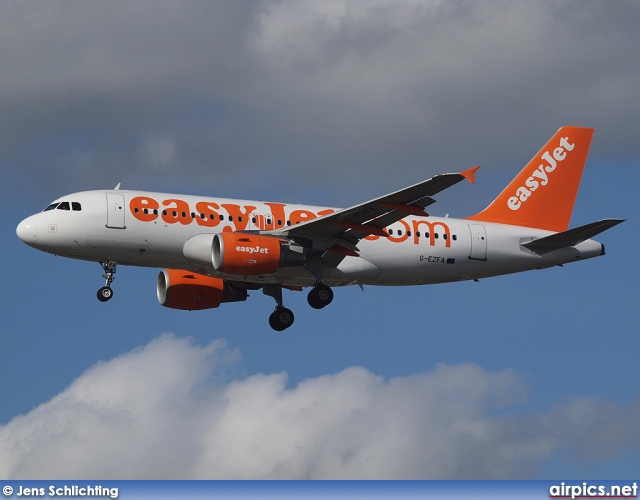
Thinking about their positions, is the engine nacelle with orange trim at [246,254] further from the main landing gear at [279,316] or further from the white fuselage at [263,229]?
the main landing gear at [279,316]

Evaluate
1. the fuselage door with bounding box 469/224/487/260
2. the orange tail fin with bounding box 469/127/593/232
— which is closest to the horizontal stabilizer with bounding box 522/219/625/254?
the fuselage door with bounding box 469/224/487/260

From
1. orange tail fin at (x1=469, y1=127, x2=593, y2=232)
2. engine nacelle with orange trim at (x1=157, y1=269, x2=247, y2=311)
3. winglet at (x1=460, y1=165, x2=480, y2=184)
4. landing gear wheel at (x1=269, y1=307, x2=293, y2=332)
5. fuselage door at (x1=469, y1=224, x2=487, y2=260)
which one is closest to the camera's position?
winglet at (x1=460, y1=165, x2=480, y2=184)

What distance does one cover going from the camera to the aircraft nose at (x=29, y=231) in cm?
5206

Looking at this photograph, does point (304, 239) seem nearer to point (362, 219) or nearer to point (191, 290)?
point (362, 219)

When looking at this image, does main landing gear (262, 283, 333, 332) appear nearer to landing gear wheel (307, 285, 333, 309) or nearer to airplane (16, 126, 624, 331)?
airplane (16, 126, 624, 331)

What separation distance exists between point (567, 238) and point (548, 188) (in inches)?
183

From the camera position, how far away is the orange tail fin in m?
59.4

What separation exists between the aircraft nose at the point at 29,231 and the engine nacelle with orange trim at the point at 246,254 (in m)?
6.78

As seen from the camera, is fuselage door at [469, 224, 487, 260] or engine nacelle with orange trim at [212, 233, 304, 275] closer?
engine nacelle with orange trim at [212, 233, 304, 275]

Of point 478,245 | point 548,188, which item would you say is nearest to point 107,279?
point 478,245

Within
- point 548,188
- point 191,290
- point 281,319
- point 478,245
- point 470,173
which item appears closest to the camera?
point 470,173

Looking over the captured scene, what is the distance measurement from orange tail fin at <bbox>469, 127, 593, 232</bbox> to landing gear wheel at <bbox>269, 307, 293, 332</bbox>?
29.4ft

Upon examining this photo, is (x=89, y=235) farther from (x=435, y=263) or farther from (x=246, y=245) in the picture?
(x=435, y=263)

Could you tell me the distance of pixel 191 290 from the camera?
58094 mm
